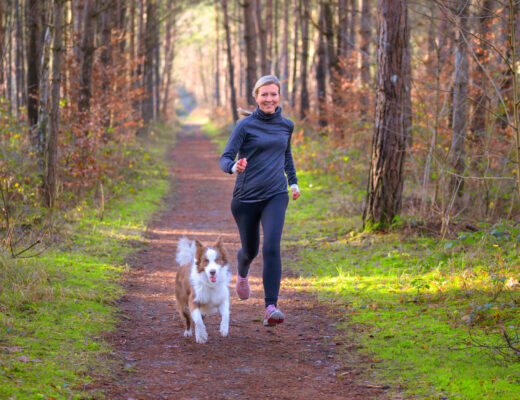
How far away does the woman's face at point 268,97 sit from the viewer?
579cm

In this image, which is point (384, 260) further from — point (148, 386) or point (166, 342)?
point (148, 386)

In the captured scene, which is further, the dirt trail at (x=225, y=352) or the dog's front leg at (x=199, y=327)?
the dog's front leg at (x=199, y=327)

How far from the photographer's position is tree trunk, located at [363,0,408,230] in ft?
31.2

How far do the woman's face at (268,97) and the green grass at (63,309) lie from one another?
2948 mm

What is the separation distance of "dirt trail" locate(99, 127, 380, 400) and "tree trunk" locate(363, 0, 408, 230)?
2.70m

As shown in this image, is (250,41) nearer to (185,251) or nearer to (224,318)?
(185,251)

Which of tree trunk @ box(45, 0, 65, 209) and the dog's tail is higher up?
tree trunk @ box(45, 0, 65, 209)

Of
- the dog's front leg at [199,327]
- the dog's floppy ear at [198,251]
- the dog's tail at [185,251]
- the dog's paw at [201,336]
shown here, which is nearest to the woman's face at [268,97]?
the dog's floppy ear at [198,251]

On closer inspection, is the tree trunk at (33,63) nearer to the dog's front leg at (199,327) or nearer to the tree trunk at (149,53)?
the tree trunk at (149,53)

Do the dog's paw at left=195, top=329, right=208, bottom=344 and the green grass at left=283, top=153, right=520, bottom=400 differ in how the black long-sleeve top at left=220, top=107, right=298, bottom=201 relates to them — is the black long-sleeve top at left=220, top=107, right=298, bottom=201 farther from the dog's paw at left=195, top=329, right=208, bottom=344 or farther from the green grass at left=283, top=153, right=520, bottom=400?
the green grass at left=283, top=153, right=520, bottom=400

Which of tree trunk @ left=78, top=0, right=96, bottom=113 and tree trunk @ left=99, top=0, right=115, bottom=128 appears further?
tree trunk @ left=99, top=0, right=115, bottom=128

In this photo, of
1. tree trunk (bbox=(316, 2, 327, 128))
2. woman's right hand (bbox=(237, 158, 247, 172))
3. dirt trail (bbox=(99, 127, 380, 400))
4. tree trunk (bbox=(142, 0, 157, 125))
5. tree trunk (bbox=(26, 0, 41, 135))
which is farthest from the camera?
tree trunk (bbox=(142, 0, 157, 125))

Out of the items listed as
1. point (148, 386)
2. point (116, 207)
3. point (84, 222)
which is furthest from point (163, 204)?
point (148, 386)

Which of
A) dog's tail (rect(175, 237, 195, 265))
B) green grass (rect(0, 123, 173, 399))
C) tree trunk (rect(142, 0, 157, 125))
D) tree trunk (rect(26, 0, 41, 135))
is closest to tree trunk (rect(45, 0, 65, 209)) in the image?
green grass (rect(0, 123, 173, 399))
